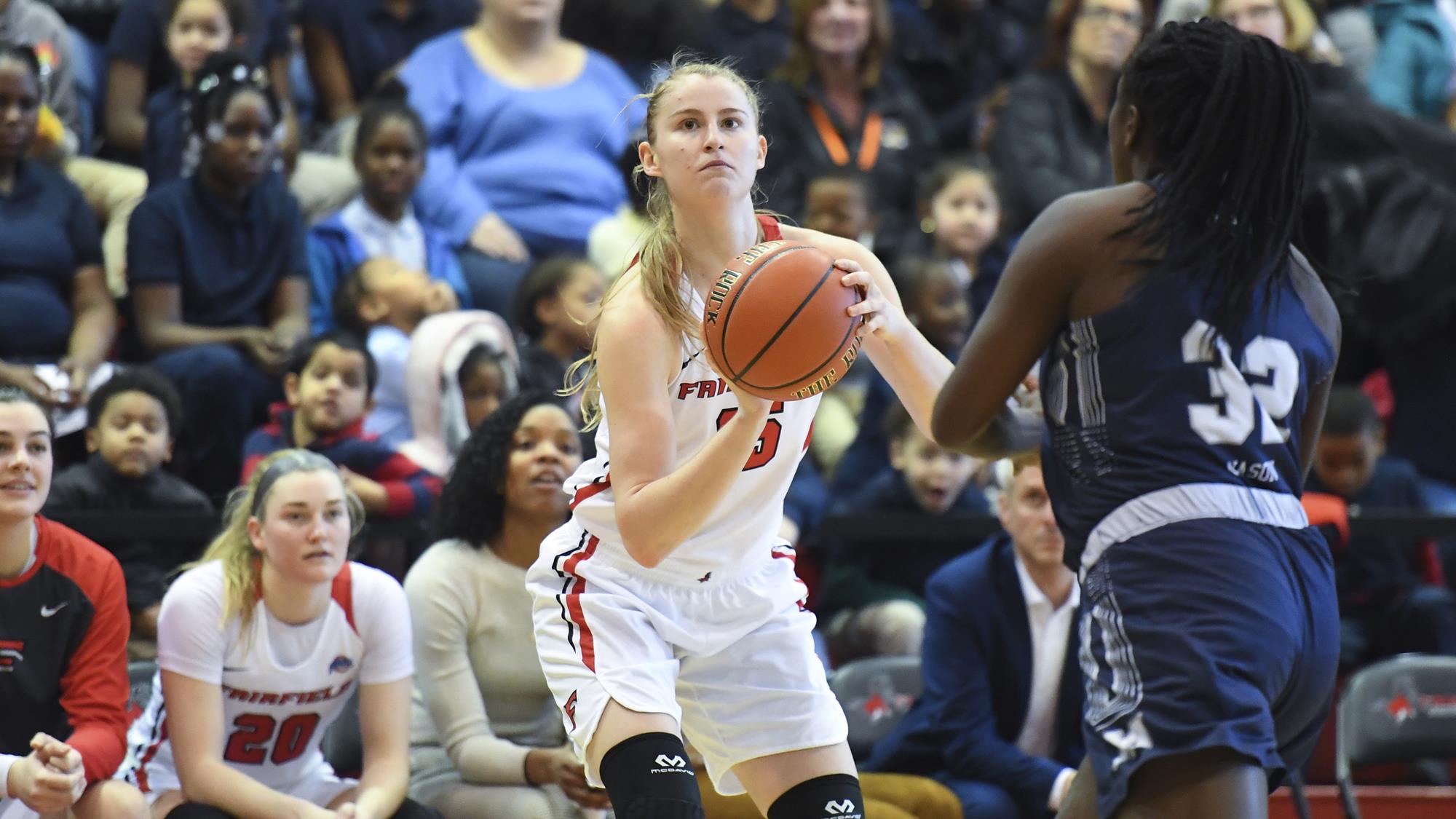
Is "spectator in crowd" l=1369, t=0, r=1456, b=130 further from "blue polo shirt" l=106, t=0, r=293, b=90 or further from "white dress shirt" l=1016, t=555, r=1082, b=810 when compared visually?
"blue polo shirt" l=106, t=0, r=293, b=90

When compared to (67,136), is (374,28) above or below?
above

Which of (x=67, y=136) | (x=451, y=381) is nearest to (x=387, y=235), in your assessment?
(x=451, y=381)

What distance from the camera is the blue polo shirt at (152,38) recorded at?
7.12 m

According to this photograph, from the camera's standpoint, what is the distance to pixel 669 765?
302 centimetres

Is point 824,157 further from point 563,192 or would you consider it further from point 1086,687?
point 1086,687

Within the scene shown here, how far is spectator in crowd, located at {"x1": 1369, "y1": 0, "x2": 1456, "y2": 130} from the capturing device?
332 inches

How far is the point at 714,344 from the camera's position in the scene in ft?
9.60

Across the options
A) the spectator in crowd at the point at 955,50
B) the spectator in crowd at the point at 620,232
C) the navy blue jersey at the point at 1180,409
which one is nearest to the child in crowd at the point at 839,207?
the spectator in crowd at the point at 620,232

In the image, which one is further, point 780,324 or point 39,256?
point 39,256

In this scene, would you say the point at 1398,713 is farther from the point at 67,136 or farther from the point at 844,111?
the point at 67,136

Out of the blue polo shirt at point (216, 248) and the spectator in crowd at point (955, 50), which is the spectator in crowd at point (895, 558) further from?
the spectator in crowd at point (955, 50)

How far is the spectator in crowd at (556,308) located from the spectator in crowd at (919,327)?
1.07 meters

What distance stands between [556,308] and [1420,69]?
187 inches

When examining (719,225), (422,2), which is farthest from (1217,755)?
(422,2)
